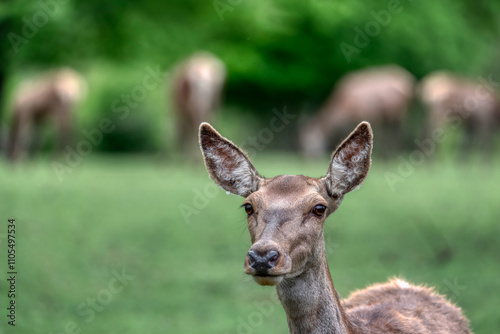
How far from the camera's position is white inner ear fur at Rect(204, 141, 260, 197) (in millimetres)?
4570

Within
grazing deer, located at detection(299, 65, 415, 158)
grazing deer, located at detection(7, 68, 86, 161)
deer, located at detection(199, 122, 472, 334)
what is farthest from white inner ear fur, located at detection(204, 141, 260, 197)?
grazing deer, located at detection(299, 65, 415, 158)

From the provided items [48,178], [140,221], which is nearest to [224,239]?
[140,221]

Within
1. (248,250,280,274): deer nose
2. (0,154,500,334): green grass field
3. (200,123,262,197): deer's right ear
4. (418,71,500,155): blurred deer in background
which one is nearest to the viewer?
(248,250,280,274): deer nose

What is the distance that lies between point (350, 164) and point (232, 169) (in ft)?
2.03

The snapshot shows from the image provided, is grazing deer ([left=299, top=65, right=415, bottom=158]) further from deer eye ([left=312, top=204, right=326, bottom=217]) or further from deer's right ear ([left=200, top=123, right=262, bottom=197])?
deer eye ([left=312, top=204, right=326, bottom=217])

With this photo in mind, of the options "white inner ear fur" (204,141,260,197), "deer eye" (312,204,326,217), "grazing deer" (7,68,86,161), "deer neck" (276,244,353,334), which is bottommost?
"grazing deer" (7,68,86,161)

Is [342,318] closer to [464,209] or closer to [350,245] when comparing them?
[350,245]

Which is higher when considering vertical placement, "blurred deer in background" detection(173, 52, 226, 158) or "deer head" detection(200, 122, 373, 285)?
"deer head" detection(200, 122, 373, 285)

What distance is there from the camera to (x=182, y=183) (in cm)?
1474

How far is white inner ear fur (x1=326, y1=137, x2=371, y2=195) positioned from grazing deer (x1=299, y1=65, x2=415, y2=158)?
53.7 feet

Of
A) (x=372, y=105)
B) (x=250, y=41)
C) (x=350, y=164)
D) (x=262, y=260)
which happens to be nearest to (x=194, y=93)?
(x=372, y=105)

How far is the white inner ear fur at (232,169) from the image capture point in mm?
4570

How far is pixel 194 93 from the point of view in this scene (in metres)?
18.7

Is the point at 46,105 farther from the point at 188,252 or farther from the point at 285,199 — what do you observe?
the point at 285,199
